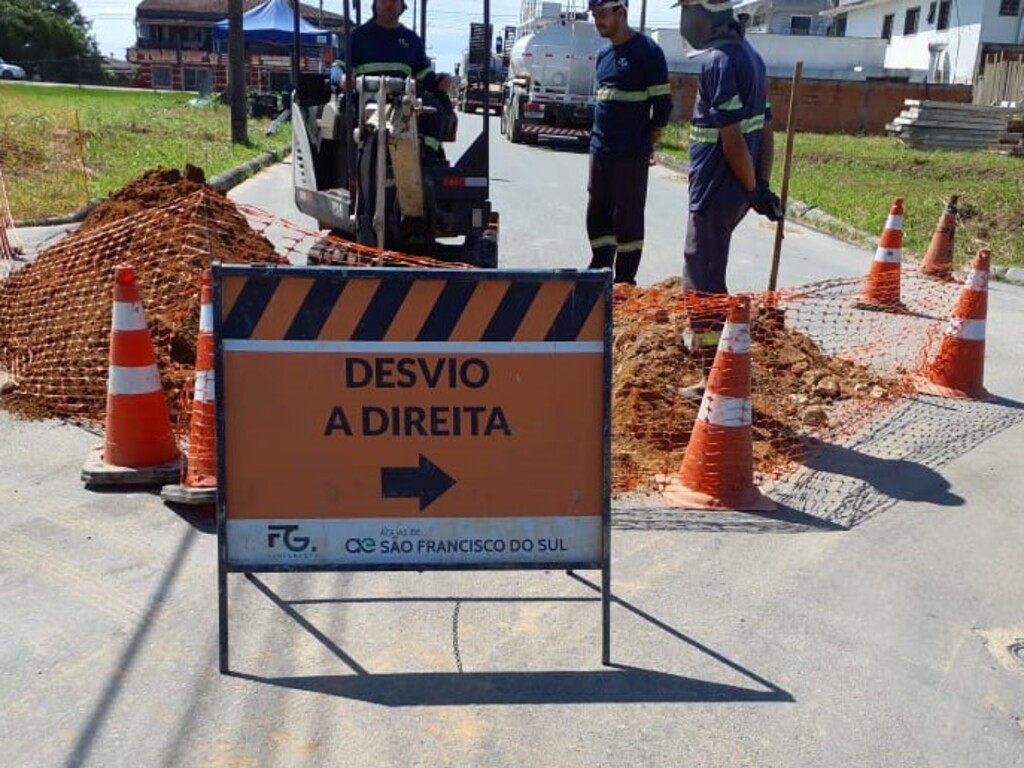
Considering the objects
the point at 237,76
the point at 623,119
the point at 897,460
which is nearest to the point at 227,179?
the point at 237,76

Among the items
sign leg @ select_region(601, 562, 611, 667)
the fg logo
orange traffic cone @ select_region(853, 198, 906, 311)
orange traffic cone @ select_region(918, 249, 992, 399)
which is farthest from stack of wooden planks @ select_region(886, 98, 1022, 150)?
the fg logo

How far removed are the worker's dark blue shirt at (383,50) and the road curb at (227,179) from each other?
20.7 feet

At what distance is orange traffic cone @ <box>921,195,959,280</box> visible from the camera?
10.5 m

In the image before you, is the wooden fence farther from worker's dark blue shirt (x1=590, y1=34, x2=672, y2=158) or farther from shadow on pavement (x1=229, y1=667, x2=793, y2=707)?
shadow on pavement (x1=229, y1=667, x2=793, y2=707)

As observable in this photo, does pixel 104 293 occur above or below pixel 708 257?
below

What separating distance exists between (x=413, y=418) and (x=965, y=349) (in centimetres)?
465

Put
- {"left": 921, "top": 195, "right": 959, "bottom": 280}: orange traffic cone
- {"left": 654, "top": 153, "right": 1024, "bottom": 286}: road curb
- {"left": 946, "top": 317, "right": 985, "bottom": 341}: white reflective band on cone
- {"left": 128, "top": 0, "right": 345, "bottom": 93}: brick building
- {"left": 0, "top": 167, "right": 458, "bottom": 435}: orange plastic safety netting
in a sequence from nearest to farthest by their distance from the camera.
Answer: {"left": 0, "top": 167, "right": 458, "bottom": 435}: orange plastic safety netting, {"left": 946, "top": 317, "right": 985, "bottom": 341}: white reflective band on cone, {"left": 921, "top": 195, "right": 959, "bottom": 280}: orange traffic cone, {"left": 654, "top": 153, "right": 1024, "bottom": 286}: road curb, {"left": 128, "top": 0, "right": 345, "bottom": 93}: brick building

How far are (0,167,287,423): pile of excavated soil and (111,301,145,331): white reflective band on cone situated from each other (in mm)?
979

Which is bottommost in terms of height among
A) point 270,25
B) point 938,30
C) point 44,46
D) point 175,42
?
point 270,25

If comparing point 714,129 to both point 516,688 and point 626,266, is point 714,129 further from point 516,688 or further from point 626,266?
point 516,688

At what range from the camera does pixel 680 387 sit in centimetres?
626

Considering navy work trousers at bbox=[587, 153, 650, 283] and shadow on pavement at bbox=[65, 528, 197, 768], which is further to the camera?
navy work trousers at bbox=[587, 153, 650, 283]

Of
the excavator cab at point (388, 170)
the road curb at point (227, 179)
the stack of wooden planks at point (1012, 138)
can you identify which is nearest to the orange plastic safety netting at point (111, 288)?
the excavator cab at point (388, 170)

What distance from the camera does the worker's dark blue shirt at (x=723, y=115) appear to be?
220 inches
